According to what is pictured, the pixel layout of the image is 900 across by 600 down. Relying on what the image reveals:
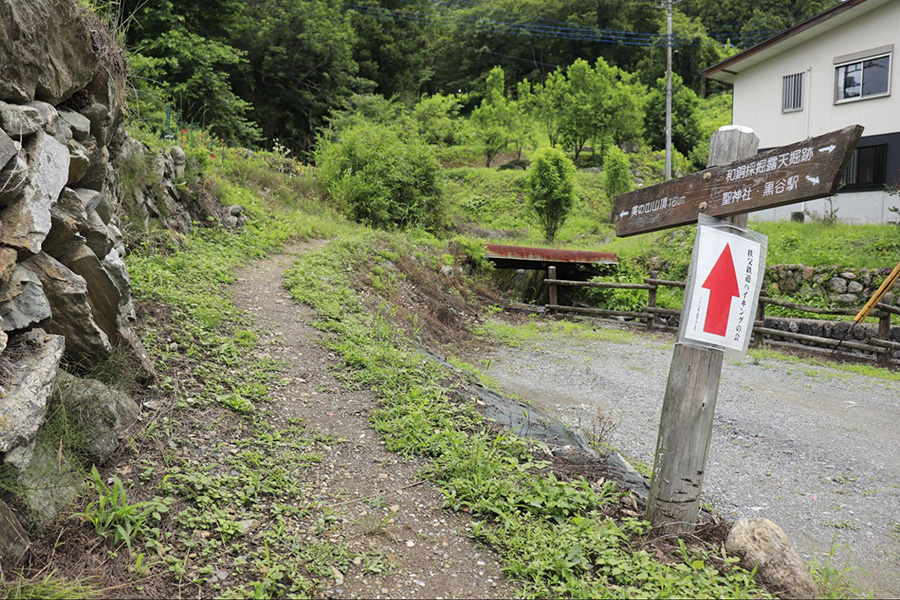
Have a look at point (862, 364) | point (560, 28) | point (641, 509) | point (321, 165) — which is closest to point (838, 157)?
point (641, 509)

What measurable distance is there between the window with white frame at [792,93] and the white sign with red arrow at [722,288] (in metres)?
18.7

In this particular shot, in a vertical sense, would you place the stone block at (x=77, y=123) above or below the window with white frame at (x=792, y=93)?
below

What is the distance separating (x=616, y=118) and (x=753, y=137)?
92.8 feet

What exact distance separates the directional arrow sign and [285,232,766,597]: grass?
1.83m

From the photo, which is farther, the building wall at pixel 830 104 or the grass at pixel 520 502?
the building wall at pixel 830 104

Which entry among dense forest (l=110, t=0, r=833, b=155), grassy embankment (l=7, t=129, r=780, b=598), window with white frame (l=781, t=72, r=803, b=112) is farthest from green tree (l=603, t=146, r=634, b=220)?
grassy embankment (l=7, t=129, r=780, b=598)

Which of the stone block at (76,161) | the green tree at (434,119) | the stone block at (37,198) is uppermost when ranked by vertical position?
the green tree at (434,119)

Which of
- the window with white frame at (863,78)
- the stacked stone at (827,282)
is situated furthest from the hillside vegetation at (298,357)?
the window with white frame at (863,78)

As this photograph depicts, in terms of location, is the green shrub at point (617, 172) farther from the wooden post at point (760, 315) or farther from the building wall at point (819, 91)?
the wooden post at point (760, 315)

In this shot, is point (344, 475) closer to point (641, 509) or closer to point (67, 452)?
point (67, 452)

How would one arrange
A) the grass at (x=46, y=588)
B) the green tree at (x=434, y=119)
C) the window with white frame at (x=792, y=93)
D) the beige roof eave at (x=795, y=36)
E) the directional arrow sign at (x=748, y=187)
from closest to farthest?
1. the grass at (x=46, y=588)
2. the directional arrow sign at (x=748, y=187)
3. the beige roof eave at (x=795, y=36)
4. the window with white frame at (x=792, y=93)
5. the green tree at (x=434, y=119)

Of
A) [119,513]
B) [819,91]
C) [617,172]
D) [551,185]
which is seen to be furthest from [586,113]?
[119,513]

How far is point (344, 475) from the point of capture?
13.5ft

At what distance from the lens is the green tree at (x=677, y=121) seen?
31547 millimetres
